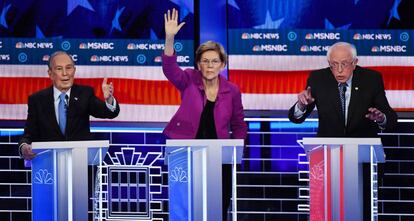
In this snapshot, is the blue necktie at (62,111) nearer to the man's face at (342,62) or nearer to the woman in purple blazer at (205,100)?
the woman in purple blazer at (205,100)

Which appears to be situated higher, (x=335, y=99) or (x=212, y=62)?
(x=212, y=62)

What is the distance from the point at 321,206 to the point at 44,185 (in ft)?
5.10

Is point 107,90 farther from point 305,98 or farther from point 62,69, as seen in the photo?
point 305,98

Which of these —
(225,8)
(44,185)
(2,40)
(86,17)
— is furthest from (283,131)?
(44,185)

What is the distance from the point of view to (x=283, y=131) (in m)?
8.49

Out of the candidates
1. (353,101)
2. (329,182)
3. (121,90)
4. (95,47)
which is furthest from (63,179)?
(95,47)

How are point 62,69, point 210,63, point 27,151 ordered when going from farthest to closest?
1. point 62,69
2. point 210,63
3. point 27,151

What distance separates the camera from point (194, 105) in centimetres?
682

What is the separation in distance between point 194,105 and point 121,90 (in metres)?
1.67

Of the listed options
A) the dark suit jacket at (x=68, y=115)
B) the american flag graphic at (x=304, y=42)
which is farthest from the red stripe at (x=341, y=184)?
the american flag graphic at (x=304, y=42)

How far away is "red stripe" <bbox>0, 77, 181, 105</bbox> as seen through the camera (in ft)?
27.3

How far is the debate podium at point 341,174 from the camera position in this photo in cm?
551

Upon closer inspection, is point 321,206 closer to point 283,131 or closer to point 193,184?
point 193,184

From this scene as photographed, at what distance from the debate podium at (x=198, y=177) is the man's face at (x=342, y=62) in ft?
4.02
